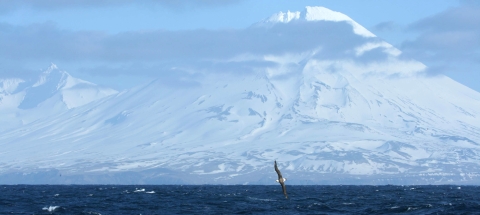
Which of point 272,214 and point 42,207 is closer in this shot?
point 272,214

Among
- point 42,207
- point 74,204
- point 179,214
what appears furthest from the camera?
point 74,204

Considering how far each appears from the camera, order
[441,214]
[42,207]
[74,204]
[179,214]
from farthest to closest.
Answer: [74,204] → [42,207] → [179,214] → [441,214]

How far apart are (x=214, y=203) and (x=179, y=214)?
1846 cm

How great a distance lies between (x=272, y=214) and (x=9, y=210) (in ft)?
80.4

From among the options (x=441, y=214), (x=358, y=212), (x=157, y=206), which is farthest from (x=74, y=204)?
(x=441, y=214)

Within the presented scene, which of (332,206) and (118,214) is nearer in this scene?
(118,214)

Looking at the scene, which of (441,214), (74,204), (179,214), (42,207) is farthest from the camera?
(74,204)

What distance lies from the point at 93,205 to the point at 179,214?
15.9 meters

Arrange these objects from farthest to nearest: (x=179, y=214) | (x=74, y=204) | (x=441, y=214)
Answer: (x=74, y=204) → (x=179, y=214) → (x=441, y=214)

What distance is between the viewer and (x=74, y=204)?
102875mm

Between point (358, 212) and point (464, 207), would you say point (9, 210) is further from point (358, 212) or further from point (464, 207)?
point (464, 207)

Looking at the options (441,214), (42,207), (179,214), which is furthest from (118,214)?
(441,214)

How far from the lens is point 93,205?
100375 millimetres

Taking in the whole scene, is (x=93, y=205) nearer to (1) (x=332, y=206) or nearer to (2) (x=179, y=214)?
(2) (x=179, y=214)
